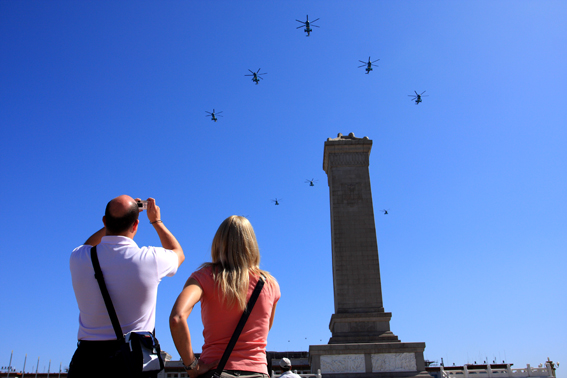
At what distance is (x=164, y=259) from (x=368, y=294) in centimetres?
2538

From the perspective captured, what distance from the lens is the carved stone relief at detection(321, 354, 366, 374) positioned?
24594 mm

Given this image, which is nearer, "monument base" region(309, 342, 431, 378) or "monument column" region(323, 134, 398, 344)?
"monument base" region(309, 342, 431, 378)

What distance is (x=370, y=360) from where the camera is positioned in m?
24.9

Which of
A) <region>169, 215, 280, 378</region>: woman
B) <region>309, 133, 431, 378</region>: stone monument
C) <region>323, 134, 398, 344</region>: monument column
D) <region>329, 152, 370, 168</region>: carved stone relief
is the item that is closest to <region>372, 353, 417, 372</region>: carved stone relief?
<region>309, 133, 431, 378</region>: stone monument

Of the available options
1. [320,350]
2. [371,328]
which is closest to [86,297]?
[320,350]

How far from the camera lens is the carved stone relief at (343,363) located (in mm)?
24594

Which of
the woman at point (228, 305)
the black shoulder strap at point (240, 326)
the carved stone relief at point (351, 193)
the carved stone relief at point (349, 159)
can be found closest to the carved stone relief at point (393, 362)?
the carved stone relief at point (351, 193)

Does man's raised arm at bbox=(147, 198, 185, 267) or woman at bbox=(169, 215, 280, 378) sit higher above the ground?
man's raised arm at bbox=(147, 198, 185, 267)

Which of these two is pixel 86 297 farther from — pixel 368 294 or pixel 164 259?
pixel 368 294

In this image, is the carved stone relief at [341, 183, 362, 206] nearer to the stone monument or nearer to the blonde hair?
the stone monument

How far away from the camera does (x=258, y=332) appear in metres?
3.87

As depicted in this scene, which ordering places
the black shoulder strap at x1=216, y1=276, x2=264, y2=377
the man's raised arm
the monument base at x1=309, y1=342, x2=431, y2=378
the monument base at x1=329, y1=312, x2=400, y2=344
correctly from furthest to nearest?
the monument base at x1=329, y1=312, x2=400, y2=344 < the monument base at x1=309, y1=342, x2=431, y2=378 < the man's raised arm < the black shoulder strap at x1=216, y1=276, x2=264, y2=377

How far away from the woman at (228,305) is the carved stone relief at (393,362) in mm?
22896

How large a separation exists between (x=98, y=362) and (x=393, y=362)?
2388 centimetres
